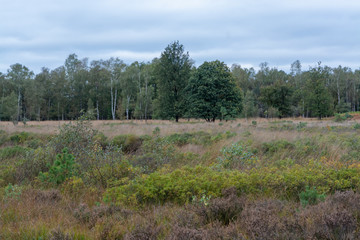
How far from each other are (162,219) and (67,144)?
5647 mm

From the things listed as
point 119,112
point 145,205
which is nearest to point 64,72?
point 119,112

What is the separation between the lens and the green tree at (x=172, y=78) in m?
34.8

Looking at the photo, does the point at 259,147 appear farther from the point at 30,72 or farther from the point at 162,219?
the point at 30,72

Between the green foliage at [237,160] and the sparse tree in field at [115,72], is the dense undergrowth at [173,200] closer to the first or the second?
the green foliage at [237,160]

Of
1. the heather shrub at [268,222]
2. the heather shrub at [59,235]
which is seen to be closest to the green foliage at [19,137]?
the heather shrub at [59,235]

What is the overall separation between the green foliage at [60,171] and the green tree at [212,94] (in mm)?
25397

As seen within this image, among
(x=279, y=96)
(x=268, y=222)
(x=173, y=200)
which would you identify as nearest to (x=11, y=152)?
(x=173, y=200)

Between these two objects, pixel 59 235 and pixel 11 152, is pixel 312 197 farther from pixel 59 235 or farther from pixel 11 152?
pixel 11 152

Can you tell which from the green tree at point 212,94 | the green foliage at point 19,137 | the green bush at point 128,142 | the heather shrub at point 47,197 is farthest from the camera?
the green tree at point 212,94

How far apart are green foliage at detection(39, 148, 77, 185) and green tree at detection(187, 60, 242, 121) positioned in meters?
25.4

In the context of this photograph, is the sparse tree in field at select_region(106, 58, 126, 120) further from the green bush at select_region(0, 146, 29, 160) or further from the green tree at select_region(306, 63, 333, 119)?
the green bush at select_region(0, 146, 29, 160)

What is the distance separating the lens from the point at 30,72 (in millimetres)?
61969

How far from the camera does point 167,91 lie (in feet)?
115

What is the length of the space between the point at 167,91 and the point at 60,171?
95.5 feet
